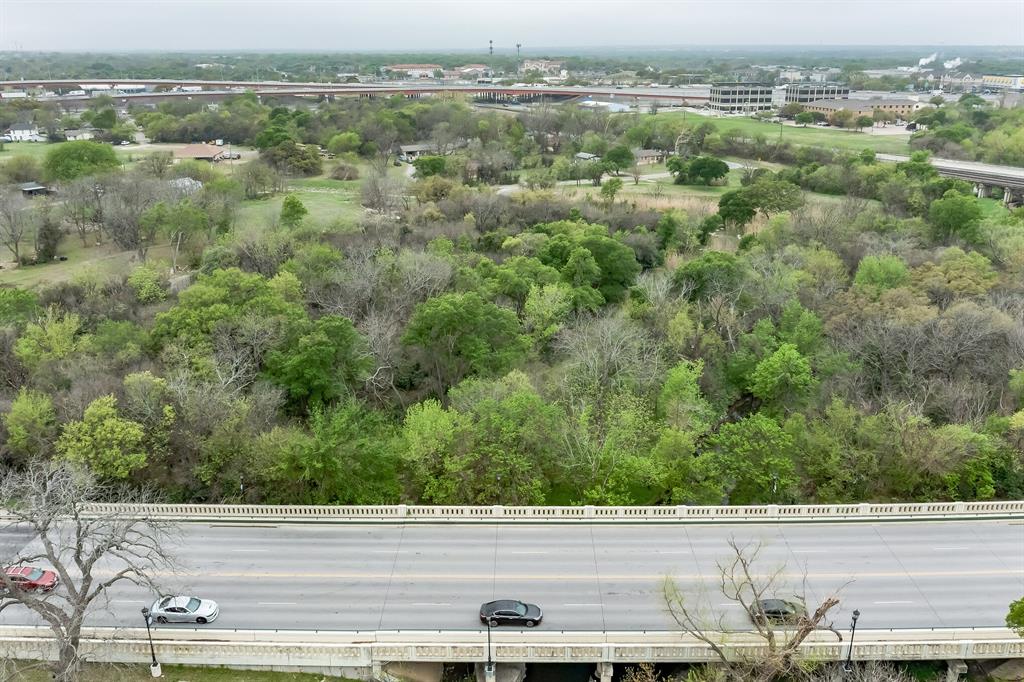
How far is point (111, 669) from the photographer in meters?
25.9

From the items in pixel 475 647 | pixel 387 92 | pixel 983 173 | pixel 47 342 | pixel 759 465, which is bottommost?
pixel 475 647

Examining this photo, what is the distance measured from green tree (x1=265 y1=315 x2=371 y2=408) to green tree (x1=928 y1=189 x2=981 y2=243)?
4831 cm

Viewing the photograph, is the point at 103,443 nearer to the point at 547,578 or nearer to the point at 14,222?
the point at 547,578

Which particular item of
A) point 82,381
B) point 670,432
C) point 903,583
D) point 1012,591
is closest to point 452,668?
point 670,432

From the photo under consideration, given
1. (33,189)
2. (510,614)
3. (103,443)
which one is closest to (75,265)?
(33,189)

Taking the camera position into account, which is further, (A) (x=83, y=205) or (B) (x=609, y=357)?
(A) (x=83, y=205)

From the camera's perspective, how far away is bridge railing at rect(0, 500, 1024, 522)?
32.1 metres

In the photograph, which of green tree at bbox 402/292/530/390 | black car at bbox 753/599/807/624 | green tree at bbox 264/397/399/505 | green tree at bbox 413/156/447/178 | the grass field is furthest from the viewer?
green tree at bbox 413/156/447/178

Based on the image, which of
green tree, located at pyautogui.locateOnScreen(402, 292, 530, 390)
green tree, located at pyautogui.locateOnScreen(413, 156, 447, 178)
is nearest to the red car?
green tree, located at pyautogui.locateOnScreen(402, 292, 530, 390)

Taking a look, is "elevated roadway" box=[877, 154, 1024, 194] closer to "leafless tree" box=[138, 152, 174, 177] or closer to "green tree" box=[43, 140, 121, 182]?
"leafless tree" box=[138, 152, 174, 177]

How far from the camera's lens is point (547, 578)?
2869 cm

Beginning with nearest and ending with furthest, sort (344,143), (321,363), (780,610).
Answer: (780,610), (321,363), (344,143)

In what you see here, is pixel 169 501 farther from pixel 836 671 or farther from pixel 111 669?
pixel 836 671

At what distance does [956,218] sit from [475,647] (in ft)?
180
